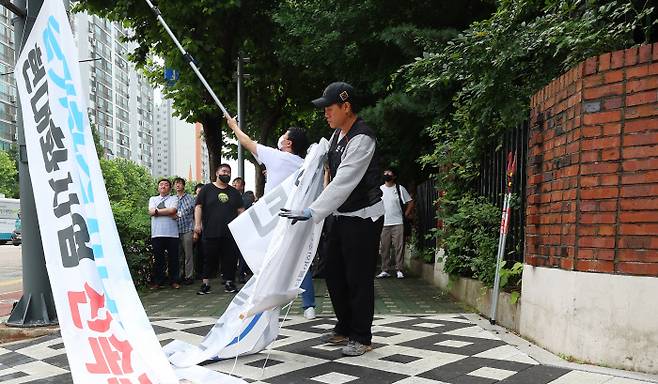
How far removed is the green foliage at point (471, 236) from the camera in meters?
5.76

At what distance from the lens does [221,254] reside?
836 cm

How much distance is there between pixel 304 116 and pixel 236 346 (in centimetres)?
1591

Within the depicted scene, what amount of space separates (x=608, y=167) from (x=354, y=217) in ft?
5.73

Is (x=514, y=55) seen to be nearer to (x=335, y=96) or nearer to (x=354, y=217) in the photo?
(x=335, y=96)

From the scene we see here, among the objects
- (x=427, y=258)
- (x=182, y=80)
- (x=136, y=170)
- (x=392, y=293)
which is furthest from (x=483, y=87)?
(x=136, y=170)

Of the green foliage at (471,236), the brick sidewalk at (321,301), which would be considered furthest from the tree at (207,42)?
the green foliage at (471,236)

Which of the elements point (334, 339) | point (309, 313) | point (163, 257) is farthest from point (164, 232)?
point (334, 339)

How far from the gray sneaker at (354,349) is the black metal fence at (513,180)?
2015 millimetres

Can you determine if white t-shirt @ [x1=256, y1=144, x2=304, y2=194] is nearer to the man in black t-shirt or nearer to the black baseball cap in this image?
the black baseball cap

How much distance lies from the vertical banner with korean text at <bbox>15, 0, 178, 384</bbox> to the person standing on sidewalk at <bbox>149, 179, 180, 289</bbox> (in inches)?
196

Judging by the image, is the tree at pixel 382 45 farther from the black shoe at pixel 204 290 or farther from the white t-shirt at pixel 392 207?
the black shoe at pixel 204 290

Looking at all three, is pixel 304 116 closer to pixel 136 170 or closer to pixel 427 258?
pixel 427 258

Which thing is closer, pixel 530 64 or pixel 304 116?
pixel 530 64

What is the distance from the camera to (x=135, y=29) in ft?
51.4
